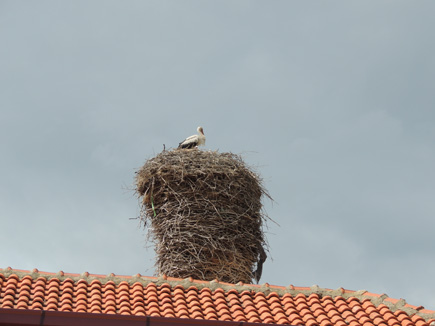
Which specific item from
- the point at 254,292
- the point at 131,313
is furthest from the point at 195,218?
the point at 131,313

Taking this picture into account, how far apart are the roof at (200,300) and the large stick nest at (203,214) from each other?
3.42m

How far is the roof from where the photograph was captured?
28.4 ft

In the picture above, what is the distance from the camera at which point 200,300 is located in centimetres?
909

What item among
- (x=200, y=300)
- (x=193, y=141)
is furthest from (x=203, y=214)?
(x=200, y=300)

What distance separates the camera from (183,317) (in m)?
8.34

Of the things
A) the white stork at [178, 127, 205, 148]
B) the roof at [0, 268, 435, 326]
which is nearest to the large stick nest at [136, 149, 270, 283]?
the white stork at [178, 127, 205, 148]

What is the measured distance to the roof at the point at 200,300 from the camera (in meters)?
8.65

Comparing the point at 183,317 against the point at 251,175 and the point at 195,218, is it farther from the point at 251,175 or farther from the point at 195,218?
the point at 251,175

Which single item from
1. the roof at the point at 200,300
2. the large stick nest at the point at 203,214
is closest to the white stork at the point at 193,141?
the large stick nest at the point at 203,214

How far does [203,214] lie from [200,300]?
4.24 m

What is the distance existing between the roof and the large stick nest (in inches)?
135

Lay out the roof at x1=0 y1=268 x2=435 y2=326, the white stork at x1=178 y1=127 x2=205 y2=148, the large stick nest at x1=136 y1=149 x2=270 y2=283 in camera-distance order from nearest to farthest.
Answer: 1. the roof at x1=0 y1=268 x2=435 y2=326
2. the large stick nest at x1=136 y1=149 x2=270 y2=283
3. the white stork at x1=178 y1=127 x2=205 y2=148

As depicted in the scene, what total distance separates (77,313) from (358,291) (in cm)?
351

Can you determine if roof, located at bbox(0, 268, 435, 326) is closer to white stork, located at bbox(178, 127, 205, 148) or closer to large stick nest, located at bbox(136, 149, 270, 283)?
large stick nest, located at bbox(136, 149, 270, 283)
